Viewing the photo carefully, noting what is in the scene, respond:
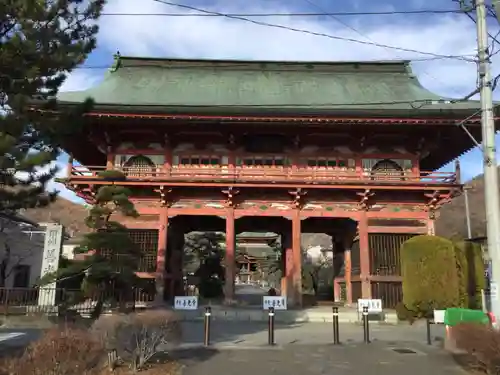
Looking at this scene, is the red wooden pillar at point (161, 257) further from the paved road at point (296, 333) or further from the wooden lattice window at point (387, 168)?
the wooden lattice window at point (387, 168)

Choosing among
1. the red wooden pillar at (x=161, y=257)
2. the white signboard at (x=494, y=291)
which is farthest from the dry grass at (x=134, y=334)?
the red wooden pillar at (x=161, y=257)

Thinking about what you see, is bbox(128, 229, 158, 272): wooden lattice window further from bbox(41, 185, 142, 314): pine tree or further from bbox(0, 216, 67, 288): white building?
bbox(0, 216, 67, 288): white building

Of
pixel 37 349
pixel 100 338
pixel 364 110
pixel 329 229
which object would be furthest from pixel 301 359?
pixel 329 229

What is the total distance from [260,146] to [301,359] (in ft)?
43.2

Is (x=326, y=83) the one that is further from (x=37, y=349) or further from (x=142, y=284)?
(x=37, y=349)

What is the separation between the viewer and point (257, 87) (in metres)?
23.7

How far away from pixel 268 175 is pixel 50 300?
10.6 metres

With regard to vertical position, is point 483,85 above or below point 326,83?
below

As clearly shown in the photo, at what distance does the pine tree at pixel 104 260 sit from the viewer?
13.8 metres

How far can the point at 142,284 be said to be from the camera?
15.7 metres

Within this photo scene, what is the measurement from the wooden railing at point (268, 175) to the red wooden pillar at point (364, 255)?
1955 millimetres

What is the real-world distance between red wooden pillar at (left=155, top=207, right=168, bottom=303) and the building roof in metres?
5.06

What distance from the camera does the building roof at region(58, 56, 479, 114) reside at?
19.9 metres

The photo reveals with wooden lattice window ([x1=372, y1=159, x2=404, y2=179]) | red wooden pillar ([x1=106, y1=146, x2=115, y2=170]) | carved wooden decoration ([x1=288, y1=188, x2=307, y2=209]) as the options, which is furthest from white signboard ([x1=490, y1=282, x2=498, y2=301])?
red wooden pillar ([x1=106, y1=146, x2=115, y2=170])
